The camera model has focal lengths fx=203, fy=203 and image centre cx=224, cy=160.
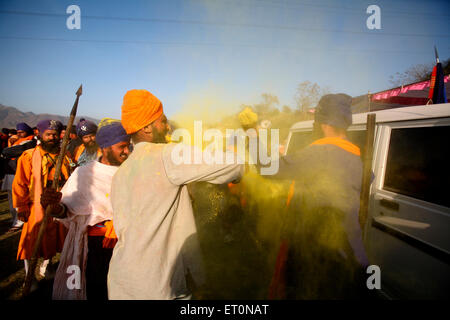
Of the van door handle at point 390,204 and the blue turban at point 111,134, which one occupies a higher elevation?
the blue turban at point 111,134

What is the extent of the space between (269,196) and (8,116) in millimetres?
50183

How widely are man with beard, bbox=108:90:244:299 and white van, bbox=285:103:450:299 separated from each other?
192 centimetres

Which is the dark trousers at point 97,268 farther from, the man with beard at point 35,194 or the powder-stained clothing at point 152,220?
the man with beard at point 35,194

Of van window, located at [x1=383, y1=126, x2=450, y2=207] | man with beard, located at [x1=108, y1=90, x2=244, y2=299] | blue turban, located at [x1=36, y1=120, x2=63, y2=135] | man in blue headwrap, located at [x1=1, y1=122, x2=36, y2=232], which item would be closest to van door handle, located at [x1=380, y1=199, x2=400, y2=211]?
van window, located at [x1=383, y1=126, x2=450, y2=207]

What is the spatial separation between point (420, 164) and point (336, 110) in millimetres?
985

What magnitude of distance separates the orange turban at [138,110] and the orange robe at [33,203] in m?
2.23

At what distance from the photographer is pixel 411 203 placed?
198 cm

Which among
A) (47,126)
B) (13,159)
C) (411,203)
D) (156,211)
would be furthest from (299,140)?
(13,159)

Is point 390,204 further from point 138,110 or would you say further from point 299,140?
point 138,110

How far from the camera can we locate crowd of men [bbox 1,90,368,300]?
1258 millimetres

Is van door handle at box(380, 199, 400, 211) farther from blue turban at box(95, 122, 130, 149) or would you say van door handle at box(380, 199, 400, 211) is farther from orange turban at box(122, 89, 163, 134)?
blue turban at box(95, 122, 130, 149)

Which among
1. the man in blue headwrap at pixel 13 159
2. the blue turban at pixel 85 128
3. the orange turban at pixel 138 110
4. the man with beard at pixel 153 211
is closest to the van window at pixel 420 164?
the man with beard at pixel 153 211

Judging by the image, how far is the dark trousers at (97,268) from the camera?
1961mm
